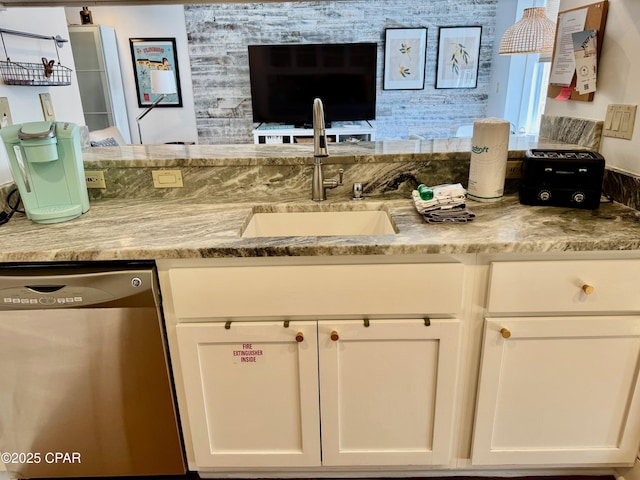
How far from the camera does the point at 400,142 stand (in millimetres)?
1998

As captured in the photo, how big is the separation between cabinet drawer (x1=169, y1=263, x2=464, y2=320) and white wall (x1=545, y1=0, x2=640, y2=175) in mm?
768

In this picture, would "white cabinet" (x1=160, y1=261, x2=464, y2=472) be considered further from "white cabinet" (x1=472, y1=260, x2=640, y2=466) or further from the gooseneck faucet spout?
the gooseneck faucet spout

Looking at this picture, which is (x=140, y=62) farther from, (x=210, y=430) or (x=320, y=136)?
(x=210, y=430)

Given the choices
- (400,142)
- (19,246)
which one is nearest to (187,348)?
(19,246)

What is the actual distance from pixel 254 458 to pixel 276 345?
427 mm

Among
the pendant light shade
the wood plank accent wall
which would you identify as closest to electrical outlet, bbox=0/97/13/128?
the pendant light shade

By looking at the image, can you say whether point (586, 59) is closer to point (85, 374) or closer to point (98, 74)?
point (85, 374)

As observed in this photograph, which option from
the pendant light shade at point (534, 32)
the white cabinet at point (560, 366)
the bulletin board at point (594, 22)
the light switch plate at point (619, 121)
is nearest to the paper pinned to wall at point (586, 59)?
the bulletin board at point (594, 22)

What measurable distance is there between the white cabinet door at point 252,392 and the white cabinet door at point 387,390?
5 cm

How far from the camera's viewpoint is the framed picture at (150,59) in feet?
17.2

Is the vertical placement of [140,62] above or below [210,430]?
above

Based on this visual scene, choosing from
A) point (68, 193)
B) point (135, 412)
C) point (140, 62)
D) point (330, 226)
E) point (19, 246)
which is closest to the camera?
point (19, 246)

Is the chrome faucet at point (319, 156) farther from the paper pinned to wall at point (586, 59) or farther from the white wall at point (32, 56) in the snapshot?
the white wall at point (32, 56)

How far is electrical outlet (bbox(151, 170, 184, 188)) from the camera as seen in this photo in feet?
5.49
